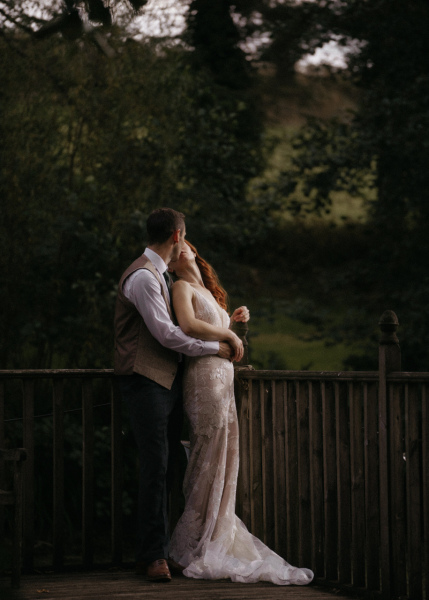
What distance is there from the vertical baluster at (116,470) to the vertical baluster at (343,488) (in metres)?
1.16

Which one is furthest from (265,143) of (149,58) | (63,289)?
(63,289)

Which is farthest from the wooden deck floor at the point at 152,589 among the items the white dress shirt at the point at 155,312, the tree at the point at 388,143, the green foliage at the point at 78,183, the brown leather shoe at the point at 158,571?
the tree at the point at 388,143

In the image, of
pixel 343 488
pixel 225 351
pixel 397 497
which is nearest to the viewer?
pixel 397 497

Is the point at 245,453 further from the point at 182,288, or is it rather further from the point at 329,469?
the point at 182,288

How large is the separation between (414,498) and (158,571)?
4.04 feet

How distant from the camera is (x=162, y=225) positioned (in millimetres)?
3848

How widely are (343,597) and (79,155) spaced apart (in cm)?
507

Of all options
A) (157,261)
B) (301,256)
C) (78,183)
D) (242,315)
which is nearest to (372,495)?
(242,315)

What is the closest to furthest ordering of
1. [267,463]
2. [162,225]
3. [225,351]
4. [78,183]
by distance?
[162,225]
[225,351]
[267,463]
[78,183]

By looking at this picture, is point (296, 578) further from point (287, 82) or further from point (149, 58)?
point (287, 82)

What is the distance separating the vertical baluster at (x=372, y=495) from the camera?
355 cm

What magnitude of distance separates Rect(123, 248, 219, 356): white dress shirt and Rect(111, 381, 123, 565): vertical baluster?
0.62 m

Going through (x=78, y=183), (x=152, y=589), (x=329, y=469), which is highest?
(x=78, y=183)

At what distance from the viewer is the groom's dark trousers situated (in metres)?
3.75
